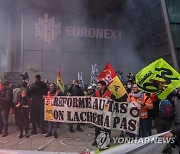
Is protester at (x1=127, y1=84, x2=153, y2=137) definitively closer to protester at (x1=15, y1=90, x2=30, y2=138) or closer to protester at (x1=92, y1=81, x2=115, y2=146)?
protester at (x1=92, y1=81, x2=115, y2=146)

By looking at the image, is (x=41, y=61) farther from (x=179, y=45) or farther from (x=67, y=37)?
(x=179, y=45)

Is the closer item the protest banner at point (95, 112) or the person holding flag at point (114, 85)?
the protest banner at point (95, 112)

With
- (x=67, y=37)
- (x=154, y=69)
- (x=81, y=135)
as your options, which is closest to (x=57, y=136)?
(x=81, y=135)

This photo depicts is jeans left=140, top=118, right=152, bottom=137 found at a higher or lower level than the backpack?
lower

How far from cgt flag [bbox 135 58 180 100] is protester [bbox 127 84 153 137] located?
8.3 inches

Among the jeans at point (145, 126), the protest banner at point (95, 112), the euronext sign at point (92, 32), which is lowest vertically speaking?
the jeans at point (145, 126)

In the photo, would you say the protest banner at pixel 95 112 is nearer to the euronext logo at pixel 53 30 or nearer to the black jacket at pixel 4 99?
the black jacket at pixel 4 99

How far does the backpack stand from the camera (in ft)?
13.7

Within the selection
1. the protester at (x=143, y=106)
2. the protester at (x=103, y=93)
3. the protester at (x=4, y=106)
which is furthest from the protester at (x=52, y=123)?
the protester at (x=143, y=106)

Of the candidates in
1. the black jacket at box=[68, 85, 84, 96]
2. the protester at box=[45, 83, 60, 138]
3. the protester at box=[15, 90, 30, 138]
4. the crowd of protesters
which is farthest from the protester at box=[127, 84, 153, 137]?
the protester at box=[15, 90, 30, 138]

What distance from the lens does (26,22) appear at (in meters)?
13.5

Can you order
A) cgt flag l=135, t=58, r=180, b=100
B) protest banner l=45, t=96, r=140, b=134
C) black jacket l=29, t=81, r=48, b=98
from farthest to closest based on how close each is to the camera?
black jacket l=29, t=81, r=48, b=98 < protest banner l=45, t=96, r=140, b=134 < cgt flag l=135, t=58, r=180, b=100

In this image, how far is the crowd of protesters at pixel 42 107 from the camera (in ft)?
13.9

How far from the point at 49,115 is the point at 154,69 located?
6.87 feet
